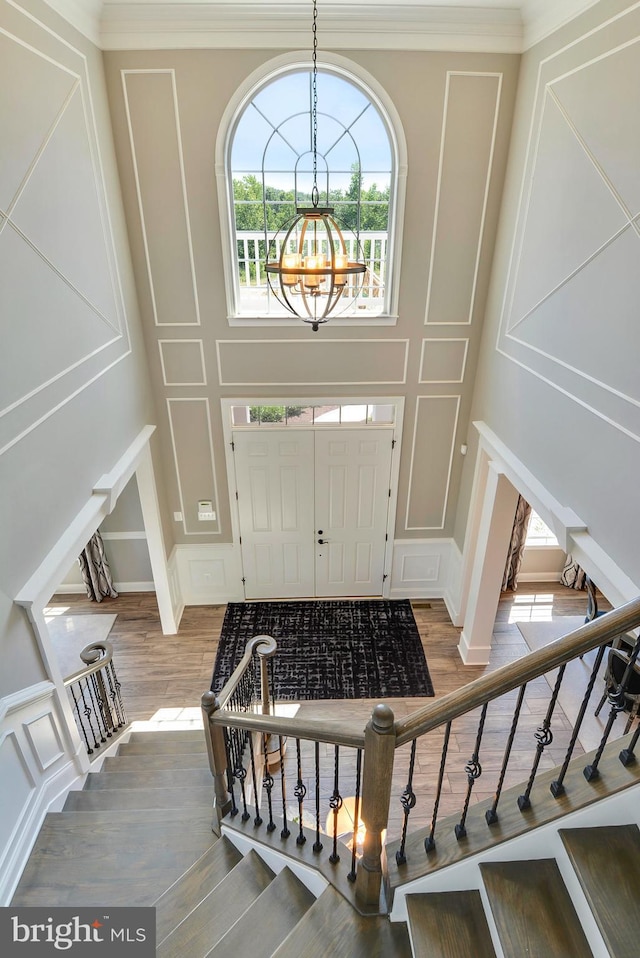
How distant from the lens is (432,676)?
5.23 meters

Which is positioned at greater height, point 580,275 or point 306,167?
point 306,167

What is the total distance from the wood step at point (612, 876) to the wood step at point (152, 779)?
233 cm

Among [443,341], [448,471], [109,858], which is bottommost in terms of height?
[109,858]

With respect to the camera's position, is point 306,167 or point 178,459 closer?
point 306,167

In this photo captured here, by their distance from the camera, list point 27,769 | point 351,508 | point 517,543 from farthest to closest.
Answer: point 517,543 < point 351,508 < point 27,769

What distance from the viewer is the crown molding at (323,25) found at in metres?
3.86

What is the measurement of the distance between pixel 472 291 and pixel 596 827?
435 cm

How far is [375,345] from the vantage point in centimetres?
512

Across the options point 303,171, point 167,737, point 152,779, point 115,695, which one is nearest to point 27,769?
point 152,779

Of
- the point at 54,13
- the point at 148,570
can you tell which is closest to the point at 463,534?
the point at 148,570

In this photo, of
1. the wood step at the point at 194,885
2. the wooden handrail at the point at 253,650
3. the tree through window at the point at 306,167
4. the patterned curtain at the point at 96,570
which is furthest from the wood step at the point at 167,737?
the tree through window at the point at 306,167

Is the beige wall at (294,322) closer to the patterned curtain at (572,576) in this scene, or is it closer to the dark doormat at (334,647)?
the dark doormat at (334,647)

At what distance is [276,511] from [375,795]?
13.4 feet

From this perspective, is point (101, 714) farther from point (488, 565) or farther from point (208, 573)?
point (488, 565)
